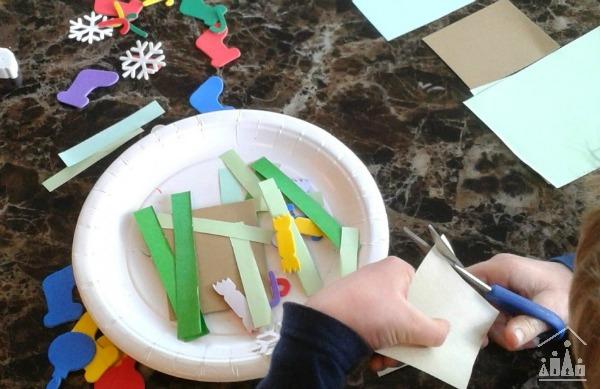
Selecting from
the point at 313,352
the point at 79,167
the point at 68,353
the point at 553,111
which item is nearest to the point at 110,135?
the point at 79,167

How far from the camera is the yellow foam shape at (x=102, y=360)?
24.3 inches

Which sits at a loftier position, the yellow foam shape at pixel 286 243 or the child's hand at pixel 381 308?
the child's hand at pixel 381 308

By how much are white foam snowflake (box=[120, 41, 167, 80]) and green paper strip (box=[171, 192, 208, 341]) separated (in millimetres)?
240

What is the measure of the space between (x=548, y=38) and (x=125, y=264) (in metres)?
0.64

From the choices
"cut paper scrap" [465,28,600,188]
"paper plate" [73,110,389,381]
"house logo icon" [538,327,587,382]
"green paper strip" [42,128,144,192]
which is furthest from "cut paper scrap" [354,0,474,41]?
"house logo icon" [538,327,587,382]

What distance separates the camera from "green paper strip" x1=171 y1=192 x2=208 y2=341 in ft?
1.98

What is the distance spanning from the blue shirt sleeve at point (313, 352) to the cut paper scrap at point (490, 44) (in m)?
0.45

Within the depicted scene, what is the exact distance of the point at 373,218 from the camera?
0.65m

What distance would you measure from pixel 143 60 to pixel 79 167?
0.18 m

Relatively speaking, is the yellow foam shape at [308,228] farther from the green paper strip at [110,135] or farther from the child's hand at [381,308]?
the green paper strip at [110,135]

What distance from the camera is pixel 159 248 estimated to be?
657 millimetres

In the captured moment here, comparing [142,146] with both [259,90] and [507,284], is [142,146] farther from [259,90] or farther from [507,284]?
[507,284]

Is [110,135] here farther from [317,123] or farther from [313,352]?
[313,352]

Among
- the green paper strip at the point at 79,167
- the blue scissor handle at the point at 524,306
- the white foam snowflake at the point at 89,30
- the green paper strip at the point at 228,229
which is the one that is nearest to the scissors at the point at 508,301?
the blue scissor handle at the point at 524,306
